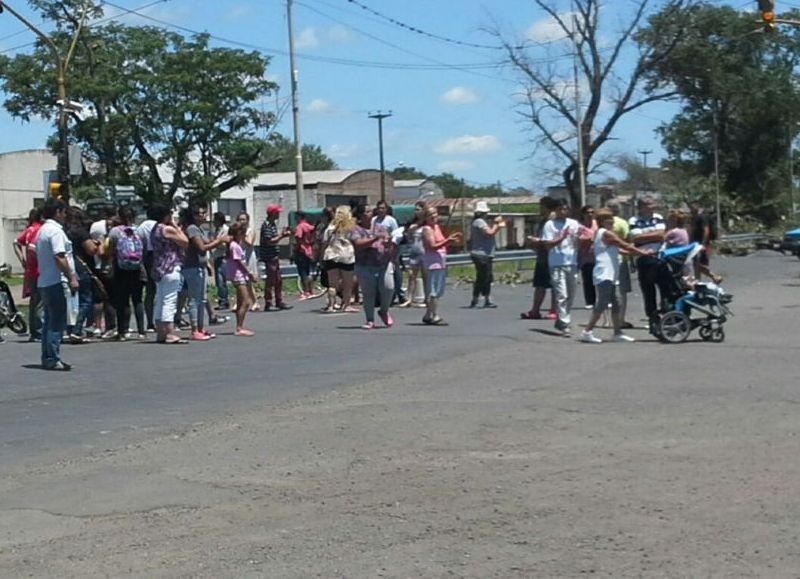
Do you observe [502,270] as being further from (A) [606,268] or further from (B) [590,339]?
(A) [606,268]

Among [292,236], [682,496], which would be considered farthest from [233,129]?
[682,496]

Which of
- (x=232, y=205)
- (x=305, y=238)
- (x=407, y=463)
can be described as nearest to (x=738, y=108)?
(x=232, y=205)

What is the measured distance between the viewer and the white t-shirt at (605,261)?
52.4 feet

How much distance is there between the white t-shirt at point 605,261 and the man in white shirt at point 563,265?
926 mm

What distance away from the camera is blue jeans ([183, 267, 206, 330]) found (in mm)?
16797

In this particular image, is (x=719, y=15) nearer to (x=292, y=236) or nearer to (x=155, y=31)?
(x=155, y=31)

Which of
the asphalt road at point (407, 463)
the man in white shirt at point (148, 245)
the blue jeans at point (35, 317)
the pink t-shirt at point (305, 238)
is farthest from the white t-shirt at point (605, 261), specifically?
the pink t-shirt at point (305, 238)

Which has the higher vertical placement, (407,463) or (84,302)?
(84,302)

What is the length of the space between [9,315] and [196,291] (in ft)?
11.5

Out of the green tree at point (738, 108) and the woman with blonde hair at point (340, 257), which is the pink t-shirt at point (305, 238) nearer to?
the woman with blonde hair at point (340, 257)

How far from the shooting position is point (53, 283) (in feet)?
45.8

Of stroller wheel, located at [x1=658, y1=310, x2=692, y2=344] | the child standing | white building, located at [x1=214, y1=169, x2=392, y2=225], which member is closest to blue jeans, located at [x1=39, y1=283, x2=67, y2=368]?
the child standing

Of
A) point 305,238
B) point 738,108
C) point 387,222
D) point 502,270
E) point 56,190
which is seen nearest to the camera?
point 387,222

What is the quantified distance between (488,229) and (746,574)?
50.4ft
